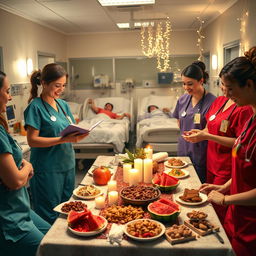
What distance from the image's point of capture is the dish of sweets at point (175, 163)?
7.61 ft

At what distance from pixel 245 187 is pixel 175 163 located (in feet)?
3.04

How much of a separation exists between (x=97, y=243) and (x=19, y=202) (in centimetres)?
46

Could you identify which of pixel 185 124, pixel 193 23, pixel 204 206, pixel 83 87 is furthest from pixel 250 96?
pixel 83 87

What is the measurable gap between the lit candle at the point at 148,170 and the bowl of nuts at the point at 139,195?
23cm

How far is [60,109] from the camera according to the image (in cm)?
238

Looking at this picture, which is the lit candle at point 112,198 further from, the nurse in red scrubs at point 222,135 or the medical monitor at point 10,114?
the medical monitor at point 10,114

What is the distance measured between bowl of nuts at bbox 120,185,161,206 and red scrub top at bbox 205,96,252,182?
0.61 meters

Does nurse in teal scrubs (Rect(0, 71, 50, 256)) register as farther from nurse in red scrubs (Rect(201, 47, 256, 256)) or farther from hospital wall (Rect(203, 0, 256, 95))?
hospital wall (Rect(203, 0, 256, 95))

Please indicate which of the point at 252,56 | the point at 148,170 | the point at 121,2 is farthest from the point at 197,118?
the point at 121,2

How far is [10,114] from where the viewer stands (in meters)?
3.86

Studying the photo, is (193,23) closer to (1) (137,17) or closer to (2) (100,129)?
(1) (137,17)

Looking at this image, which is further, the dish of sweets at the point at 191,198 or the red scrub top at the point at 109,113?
the red scrub top at the point at 109,113

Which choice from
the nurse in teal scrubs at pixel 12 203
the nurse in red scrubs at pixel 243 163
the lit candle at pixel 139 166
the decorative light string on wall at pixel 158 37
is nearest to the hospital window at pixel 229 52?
the decorative light string on wall at pixel 158 37

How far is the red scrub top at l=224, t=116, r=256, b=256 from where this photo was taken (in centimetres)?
140
